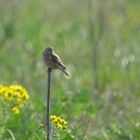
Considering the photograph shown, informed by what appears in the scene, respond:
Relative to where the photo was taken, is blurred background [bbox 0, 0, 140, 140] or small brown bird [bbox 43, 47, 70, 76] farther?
blurred background [bbox 0, 0, 140, 140]

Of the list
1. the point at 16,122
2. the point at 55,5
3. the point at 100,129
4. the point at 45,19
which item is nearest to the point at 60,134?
the point at 16,122

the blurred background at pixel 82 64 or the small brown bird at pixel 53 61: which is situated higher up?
the blurred background at pixel 82 64

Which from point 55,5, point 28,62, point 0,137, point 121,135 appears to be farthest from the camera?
point 55,5

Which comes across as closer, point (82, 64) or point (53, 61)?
point (53, 61)

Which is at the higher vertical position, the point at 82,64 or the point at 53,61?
the point at 82,64

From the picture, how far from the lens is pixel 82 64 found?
787 cm

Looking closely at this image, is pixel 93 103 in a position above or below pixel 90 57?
below

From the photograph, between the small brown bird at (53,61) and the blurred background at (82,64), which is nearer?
the small brown bird at (53,61)

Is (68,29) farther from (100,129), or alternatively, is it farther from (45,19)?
(100,129)

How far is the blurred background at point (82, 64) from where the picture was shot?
5.48m

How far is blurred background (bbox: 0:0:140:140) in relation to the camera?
548 cm

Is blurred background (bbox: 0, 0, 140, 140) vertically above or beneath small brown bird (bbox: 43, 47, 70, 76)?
above

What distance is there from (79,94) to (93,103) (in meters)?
0.14

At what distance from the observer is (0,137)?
4738 millimetres
